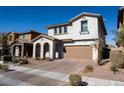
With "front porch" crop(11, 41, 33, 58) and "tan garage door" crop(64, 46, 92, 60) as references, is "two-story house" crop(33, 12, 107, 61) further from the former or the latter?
"front porch" crop(11, 41, 33, 58)

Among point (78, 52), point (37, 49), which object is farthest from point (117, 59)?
point (37, 49)

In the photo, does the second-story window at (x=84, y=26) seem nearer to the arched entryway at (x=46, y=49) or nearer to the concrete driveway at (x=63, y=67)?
the concrete driveway at (x=63, y=67)

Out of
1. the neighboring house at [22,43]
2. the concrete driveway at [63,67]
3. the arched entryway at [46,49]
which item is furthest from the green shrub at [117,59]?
the neighboring house at [22,43]

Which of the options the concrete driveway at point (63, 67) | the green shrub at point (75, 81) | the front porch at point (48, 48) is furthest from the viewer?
the front porch at point (48, 48)

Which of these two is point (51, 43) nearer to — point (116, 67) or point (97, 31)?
point (97, 31)

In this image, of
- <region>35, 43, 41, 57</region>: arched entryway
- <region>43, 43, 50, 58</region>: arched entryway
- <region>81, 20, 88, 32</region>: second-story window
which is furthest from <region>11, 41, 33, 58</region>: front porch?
<region>81, 20, 88, 32</region>: second-story window

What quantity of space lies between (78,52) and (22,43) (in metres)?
10.7

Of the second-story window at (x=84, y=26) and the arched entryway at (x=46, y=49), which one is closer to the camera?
the second-story window at (x=84, y=26)

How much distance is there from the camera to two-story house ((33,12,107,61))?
20.0 meters

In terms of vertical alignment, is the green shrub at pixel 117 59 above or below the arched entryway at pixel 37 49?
below

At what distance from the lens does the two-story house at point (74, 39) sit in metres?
20.0

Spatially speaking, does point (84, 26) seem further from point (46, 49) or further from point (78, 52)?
point (46, 49)

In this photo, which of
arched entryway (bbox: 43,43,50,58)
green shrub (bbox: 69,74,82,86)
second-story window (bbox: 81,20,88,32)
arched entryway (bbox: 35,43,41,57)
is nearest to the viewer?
green shrub (bbox: 69,74,82,86)
